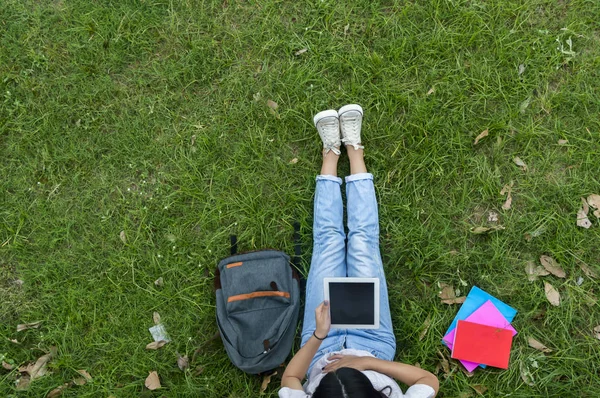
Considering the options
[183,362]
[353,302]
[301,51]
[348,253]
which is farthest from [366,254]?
[301,51]

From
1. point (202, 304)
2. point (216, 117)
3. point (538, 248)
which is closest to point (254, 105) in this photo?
point (216, 117)

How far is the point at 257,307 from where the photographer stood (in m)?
3.76

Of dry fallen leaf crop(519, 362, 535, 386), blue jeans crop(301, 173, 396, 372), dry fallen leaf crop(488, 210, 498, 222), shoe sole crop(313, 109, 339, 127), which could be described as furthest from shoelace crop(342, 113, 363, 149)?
dry fallen leaf crop(519, 362, 535, 386)

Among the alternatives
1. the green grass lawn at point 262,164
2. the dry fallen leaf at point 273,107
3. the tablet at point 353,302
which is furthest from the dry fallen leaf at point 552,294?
the dry fallen leaf at point 273,107

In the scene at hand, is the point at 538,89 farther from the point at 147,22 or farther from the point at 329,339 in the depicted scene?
the point at 147,22

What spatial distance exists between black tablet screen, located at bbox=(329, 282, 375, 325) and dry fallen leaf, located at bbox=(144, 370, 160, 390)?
1789 mm

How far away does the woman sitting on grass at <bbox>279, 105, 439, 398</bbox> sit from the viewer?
3.13 m

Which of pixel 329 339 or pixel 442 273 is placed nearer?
pixel 329 339

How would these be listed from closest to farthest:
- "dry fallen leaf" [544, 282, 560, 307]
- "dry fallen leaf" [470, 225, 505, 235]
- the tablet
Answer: the tablet < "dry fallen leaf" [544, 282, 560, 307] < "dry fallen leaf" [470, 225, 505, 235]

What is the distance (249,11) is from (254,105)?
966mm

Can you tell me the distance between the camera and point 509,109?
3980mm

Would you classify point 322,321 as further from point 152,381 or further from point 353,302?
point 152,381

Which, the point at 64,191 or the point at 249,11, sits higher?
the point at 249,11

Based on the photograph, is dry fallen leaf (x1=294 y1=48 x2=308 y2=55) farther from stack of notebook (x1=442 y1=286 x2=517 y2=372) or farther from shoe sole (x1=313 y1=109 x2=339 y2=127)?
stack of notebook (x1=442 y1=286 x2=517 y2=372)
